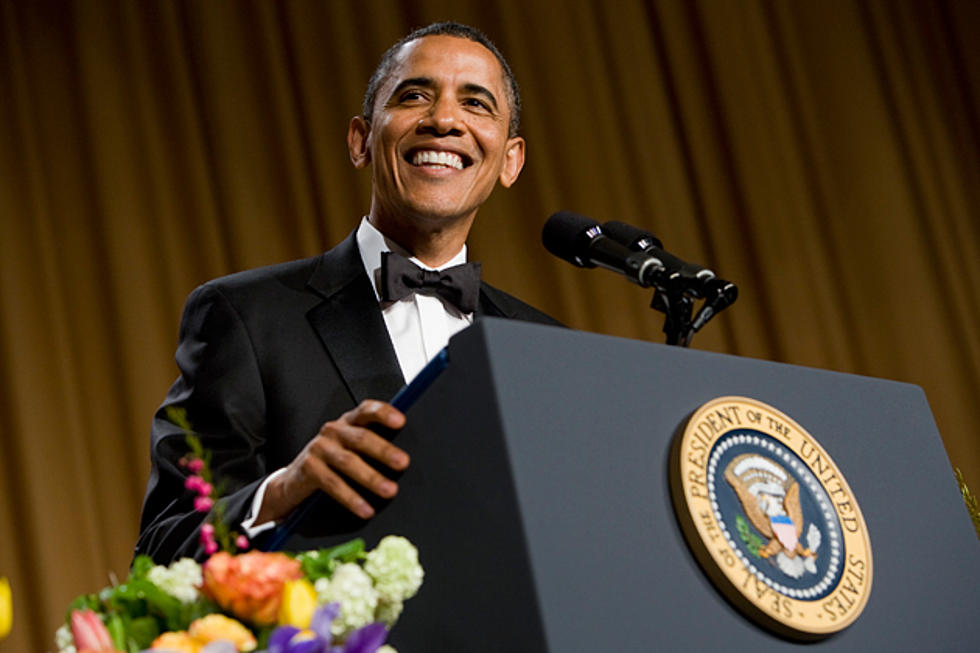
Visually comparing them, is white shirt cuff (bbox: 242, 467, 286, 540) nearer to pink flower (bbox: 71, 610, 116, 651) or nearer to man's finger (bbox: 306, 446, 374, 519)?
man's finger (bbox: 306, 446, 374, 519)

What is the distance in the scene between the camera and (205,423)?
61.9 inches

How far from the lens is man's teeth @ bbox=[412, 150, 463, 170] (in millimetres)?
2008

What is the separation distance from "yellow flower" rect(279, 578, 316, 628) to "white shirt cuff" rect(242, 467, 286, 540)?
1.14 feet

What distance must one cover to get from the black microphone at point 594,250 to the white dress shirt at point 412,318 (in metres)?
0.35

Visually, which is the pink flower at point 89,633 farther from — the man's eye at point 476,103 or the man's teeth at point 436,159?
the man's eye at point 476,103

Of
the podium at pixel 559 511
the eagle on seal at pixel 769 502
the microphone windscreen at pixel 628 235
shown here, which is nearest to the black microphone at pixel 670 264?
the microphone windscreen at pixel 628 235

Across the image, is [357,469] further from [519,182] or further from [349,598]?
[519,182]

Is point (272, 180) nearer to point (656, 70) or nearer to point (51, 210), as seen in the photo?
point (51, 210)

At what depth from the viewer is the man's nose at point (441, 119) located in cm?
201

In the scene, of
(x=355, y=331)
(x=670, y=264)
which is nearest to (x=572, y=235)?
(x=670, y=264)

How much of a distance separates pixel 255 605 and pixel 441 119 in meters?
1.35

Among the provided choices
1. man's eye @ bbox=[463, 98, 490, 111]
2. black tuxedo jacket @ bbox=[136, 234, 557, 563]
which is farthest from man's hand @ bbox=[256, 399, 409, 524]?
man's eye @ bbox=[463, 98, 490, 111]

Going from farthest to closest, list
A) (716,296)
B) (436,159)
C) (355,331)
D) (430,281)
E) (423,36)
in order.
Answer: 1. (423,36)
2. (436,159)
3. (430,281)
4. (355,331)
5. (716,296)

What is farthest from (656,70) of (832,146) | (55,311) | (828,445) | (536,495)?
(536,495)
